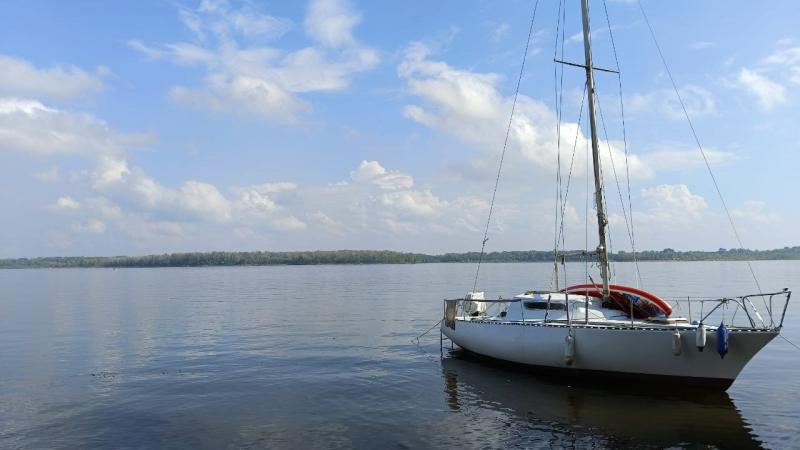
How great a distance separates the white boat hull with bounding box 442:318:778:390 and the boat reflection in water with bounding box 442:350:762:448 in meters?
0.63

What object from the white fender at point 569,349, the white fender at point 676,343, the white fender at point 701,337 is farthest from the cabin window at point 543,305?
the white fender at point 701,337

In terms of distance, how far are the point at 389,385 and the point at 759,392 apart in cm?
1255

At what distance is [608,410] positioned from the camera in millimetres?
17812

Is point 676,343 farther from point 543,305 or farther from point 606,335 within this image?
point 543,305

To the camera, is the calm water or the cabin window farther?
the cabin window

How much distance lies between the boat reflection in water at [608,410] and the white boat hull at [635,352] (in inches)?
24.9

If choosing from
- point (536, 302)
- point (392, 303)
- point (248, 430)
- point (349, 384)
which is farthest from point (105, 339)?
point (392, 303)

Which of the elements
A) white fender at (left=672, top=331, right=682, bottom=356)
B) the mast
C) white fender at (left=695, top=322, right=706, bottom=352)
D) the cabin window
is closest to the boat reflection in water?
white fender at (left=672, top=331, right=682, bottom=356)

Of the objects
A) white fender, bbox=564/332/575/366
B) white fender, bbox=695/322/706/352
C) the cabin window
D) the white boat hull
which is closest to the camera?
white fender, bbox=695/322/706/352

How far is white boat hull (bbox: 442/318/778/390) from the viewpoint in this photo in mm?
18766

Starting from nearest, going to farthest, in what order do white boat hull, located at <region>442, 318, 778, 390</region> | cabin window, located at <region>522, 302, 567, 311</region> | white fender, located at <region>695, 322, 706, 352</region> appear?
white fender, located at <region>695, 322, 706, 352</region>
white boat hull, located at <region>442, 318, 778, 390</region>
cabin window, located at <region>522, 302, 567, 311</region>

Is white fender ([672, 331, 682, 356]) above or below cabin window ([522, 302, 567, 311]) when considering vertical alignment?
below

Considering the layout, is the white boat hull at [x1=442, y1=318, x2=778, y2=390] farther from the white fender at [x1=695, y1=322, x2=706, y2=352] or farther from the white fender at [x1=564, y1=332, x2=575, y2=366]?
the white fender at [x1=695, y1=322, x2=706, y2=352]

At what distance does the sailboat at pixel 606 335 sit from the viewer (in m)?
18.8
